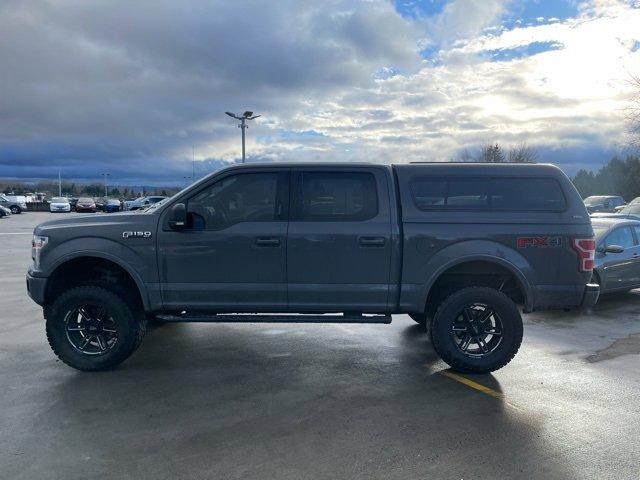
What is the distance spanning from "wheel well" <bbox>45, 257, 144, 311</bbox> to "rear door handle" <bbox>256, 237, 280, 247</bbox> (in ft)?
4.73

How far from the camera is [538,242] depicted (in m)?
4.90

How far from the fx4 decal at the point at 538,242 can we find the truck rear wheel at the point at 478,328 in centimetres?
55

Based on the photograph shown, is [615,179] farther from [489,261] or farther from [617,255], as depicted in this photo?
[489,261]

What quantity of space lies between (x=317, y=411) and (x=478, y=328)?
1.97 meters

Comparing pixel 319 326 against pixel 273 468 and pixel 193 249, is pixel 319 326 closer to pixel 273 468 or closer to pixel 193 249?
pixel 193 249

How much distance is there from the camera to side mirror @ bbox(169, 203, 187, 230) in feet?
15.8

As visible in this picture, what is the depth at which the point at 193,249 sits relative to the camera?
4.98m

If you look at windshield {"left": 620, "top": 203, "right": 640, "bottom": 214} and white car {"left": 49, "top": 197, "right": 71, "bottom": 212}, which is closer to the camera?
windshield {"left": 620, "top": 203, "right": 640, "bottom": 214}

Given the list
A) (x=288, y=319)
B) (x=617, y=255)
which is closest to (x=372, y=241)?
(x=288, y=319)

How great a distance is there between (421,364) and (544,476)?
2.21 m

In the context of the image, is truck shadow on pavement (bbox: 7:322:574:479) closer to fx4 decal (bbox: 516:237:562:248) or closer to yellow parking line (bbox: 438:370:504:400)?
yellow parking line (bbox: 438:370:504:400)

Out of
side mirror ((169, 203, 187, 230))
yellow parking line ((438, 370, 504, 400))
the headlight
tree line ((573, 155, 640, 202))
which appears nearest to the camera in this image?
yellow parking line ((438, 370, 504, 400))

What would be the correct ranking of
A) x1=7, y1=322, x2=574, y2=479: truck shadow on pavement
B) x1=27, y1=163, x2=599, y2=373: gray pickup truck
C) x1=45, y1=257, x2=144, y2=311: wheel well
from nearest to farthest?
1. x1=7, y1=322, x2=574, y2=479: truck shadow on pavement
2. x1=27, y1=163, x2=599, y2=373: gray pickup truck
3. x1=45, y1=257, x2=144, y2=311: wheel well

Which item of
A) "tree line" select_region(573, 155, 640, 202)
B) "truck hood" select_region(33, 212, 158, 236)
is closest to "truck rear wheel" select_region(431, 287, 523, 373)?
"truck hood" select_region(33, 212, 158, 236)
